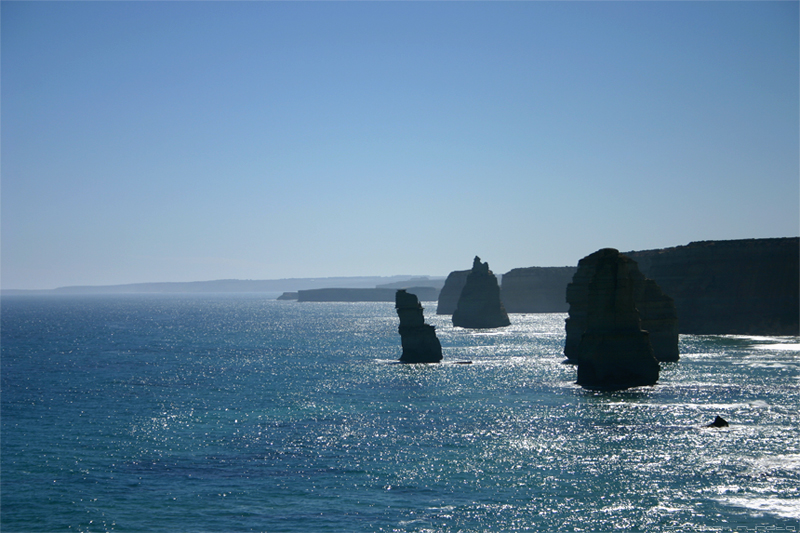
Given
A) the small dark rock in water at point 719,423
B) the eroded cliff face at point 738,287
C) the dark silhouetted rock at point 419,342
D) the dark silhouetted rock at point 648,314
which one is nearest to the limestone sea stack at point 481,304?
the eroded cliff face at point 738,287

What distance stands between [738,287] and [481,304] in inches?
2005

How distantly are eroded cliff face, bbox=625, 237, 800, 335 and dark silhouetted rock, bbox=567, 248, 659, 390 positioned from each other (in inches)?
2609

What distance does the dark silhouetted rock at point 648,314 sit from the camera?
78.9 m

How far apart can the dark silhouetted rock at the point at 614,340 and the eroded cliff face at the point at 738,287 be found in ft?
217

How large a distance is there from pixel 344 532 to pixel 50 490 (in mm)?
15258

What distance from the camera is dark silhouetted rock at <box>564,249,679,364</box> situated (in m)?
78.9

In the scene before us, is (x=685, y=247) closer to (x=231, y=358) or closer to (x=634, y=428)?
(x=231, y=358)

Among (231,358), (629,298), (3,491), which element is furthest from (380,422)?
(231,358)

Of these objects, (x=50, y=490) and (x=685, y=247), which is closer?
(x=50, y=490)

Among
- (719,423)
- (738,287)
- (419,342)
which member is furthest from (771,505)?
(738,287)

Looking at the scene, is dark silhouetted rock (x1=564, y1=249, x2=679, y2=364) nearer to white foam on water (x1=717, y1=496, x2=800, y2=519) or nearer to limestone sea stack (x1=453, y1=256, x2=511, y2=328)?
white foam on water (x1=717, y1=496, x2=800, y2=519)

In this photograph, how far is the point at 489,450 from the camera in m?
38.8

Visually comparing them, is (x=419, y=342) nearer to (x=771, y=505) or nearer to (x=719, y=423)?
(x=719, y=423)

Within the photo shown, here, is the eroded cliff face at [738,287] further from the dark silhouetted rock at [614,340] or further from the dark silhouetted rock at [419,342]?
the dark silhouetted rock at [614,340]
